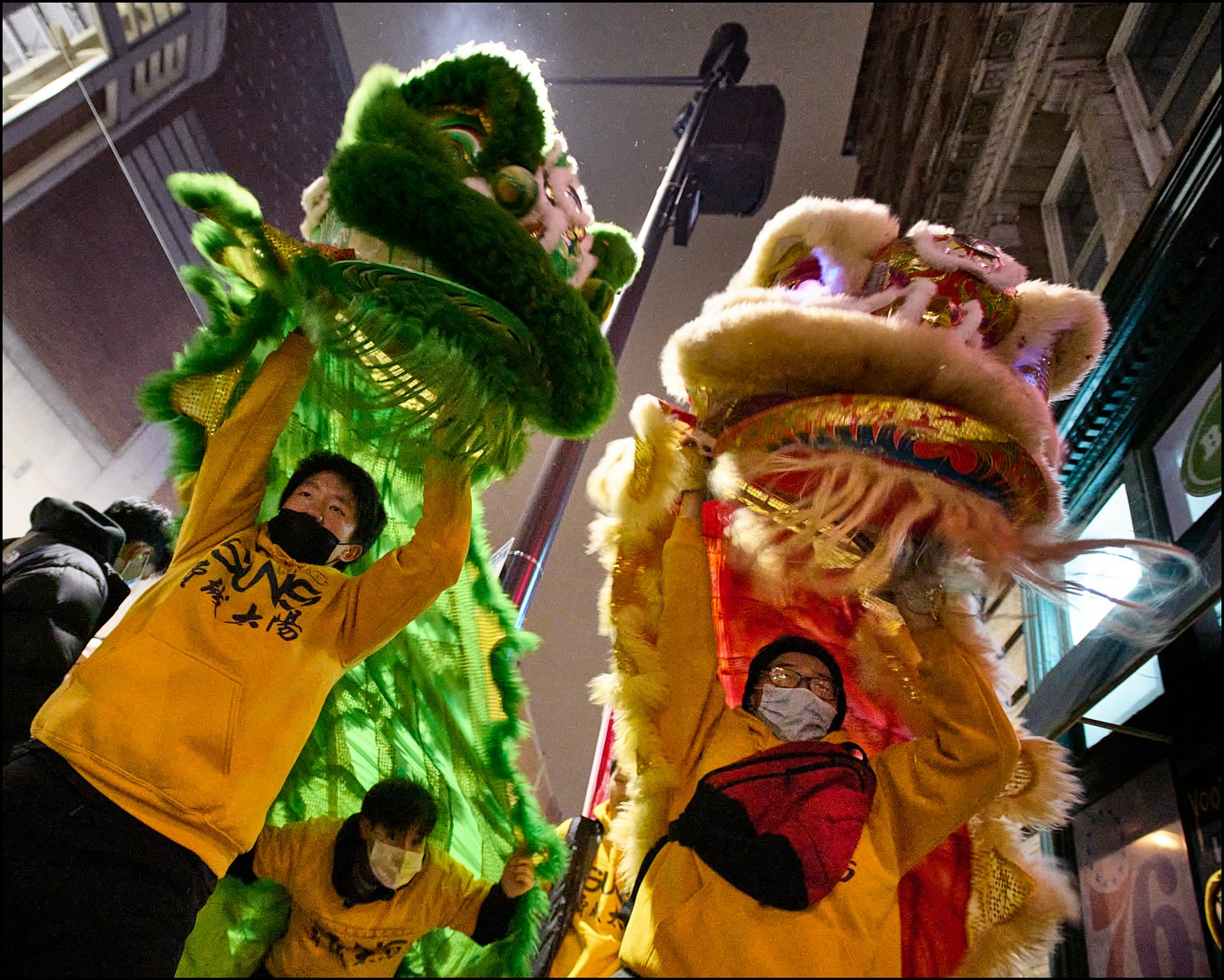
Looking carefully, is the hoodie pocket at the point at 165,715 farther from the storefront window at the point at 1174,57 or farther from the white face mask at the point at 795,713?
the storefront window at the point at 1174,57

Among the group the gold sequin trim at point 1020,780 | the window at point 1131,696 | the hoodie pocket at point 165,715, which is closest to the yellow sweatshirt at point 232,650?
the hoodie pocket at point 165,715

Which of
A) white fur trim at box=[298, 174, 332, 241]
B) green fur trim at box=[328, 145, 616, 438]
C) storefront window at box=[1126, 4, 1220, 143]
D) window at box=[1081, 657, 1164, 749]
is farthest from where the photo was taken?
storefront window at box=[1126, 4, 1220, 143]

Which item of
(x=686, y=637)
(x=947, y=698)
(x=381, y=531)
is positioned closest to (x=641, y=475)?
(x=686, y=637)

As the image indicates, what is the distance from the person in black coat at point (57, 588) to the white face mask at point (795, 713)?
0.79 metres

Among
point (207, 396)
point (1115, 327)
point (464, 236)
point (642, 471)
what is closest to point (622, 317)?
point (642, 471)

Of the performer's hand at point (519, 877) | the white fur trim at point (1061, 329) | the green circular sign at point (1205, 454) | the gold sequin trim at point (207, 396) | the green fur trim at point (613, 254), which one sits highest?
the green circular sign at point (1205, 454)

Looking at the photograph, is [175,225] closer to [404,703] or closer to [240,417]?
[240,417]

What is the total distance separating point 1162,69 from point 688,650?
91.5 inches

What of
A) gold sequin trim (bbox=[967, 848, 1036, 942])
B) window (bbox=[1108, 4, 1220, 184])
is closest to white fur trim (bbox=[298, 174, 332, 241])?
gold sequin trim (bbox=[967, 848, 1036, 942])

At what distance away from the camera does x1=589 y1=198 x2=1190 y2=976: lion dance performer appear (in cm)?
80

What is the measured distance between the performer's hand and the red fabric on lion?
38 centimetres

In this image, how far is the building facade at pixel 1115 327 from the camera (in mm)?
1239

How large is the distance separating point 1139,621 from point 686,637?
643 mm

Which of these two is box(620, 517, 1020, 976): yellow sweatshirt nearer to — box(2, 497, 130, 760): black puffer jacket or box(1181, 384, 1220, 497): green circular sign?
box(2, 497, 130, 760): black puffer jacket
